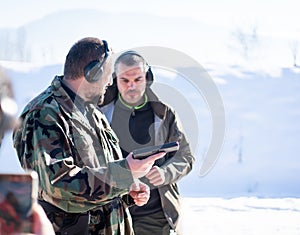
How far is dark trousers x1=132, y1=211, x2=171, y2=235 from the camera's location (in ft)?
14.5

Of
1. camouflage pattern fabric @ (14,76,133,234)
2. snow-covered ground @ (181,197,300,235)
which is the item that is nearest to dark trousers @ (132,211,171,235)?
camouflage pattern fabric @ (14,76,133,234)

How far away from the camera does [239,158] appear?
1933cm

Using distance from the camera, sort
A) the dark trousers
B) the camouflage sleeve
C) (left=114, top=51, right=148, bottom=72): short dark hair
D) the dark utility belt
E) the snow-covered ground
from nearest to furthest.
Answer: the camouflage sleeve, the dark utility belt, (left=114, top=51, right=148, bottom=72): short dark hair, the dark trousers, the snow-covered ground

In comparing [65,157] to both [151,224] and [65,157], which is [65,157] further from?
[151,224]

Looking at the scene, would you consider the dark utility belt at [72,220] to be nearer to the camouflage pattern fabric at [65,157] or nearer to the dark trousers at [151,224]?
the camouflage pattern fabric at [65,157]

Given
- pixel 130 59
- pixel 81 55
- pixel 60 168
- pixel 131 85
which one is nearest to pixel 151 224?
pixel 131 85

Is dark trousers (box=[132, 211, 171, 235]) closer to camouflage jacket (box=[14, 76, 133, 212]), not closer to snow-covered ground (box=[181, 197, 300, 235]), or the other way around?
camouflage jacket (box=[14, 76, 133, 212])

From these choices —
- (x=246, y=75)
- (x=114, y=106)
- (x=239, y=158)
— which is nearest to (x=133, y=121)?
(x=114, y=106)

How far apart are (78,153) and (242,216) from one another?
24.5ft

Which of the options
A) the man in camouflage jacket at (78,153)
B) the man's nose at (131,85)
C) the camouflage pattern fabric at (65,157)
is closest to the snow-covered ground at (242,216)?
the man's nose at (131,85)

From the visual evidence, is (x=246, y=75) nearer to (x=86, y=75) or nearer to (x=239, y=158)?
(x=239, y=158)

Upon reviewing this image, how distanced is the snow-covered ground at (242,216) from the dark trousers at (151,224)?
8.66 ft

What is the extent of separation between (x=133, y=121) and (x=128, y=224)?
131cm

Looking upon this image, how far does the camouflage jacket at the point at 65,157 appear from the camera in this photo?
9.00 feet
